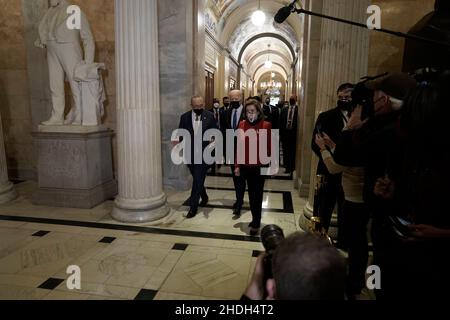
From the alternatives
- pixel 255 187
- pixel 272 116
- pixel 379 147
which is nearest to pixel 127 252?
pixel 255 187

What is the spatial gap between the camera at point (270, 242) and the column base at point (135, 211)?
131 inches

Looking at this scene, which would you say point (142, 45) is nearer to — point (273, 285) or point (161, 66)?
point (161, 66)

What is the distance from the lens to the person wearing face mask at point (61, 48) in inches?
191

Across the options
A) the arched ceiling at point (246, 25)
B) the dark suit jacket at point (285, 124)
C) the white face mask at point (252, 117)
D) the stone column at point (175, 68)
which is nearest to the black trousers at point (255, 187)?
the white face mask at point (252, 117)

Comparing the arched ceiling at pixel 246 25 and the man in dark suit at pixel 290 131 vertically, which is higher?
the arched ceiling at pixel 246 25

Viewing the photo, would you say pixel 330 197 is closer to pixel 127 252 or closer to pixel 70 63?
pixel 127 252

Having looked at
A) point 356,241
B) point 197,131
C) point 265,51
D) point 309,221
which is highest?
point 265,51

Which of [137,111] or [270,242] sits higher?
[137,111]

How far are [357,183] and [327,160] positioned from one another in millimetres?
302

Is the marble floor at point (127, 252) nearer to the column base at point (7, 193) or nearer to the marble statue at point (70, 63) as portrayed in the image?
the column base at point (7, 193)

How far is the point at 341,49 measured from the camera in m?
3.61

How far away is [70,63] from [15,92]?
2795mm

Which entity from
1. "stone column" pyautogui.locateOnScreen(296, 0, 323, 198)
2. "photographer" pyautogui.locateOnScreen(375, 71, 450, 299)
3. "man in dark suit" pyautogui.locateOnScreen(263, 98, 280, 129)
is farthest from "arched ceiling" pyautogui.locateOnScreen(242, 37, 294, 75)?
"photographer" pyautogui.locateOnScreen(375, 71, 450, 299)

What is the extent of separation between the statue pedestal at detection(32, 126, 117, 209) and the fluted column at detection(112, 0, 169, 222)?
80 cm
